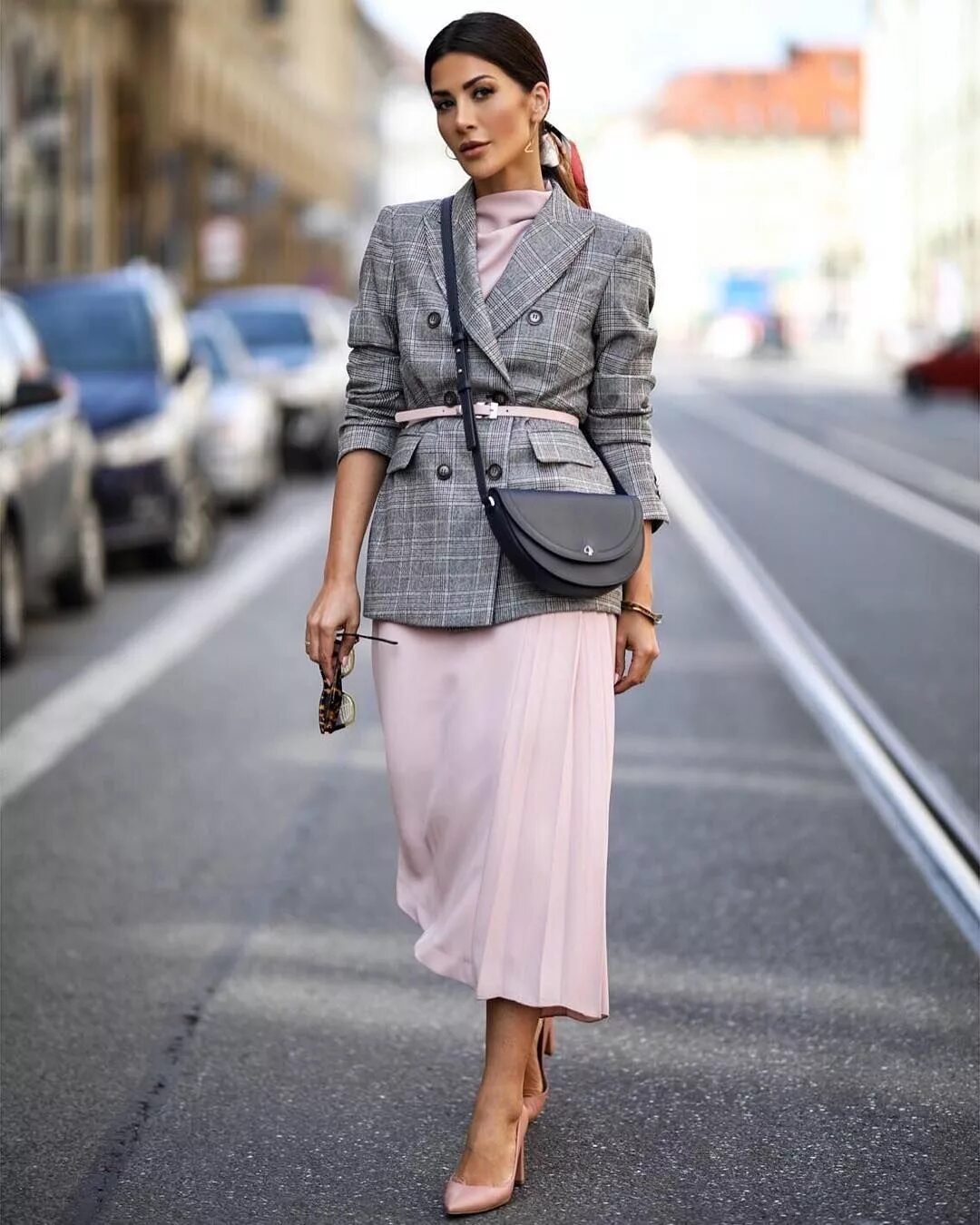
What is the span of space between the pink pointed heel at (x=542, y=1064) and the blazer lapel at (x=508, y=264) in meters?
1.19

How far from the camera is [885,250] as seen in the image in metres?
93.3

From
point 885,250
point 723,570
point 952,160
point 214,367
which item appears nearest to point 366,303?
point 723,570

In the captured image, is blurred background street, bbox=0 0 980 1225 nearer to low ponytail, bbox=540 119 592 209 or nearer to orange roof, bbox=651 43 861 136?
low ponytail, bbox=540 119 592 209

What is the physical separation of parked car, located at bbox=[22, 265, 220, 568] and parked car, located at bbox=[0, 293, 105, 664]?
277mm

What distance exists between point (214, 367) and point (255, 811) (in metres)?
12.1

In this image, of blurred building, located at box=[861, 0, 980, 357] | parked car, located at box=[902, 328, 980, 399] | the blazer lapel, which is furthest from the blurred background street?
blurred building, located at box=[861, 0, 980, 357]

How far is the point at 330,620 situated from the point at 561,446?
0.47 m

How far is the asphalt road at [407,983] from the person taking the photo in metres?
4.01

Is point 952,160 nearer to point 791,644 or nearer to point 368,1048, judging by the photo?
point 791,644

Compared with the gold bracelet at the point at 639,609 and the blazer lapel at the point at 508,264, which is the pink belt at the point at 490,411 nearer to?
the blazer lapel at the point at 508,264

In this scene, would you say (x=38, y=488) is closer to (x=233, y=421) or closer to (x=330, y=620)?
(x=233, y=421)

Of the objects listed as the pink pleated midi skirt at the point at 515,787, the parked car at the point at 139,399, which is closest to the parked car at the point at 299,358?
the parked car at the point at 139,399

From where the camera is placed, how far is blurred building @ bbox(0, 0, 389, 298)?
33.8 m

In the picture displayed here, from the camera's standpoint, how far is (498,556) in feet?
12.7
